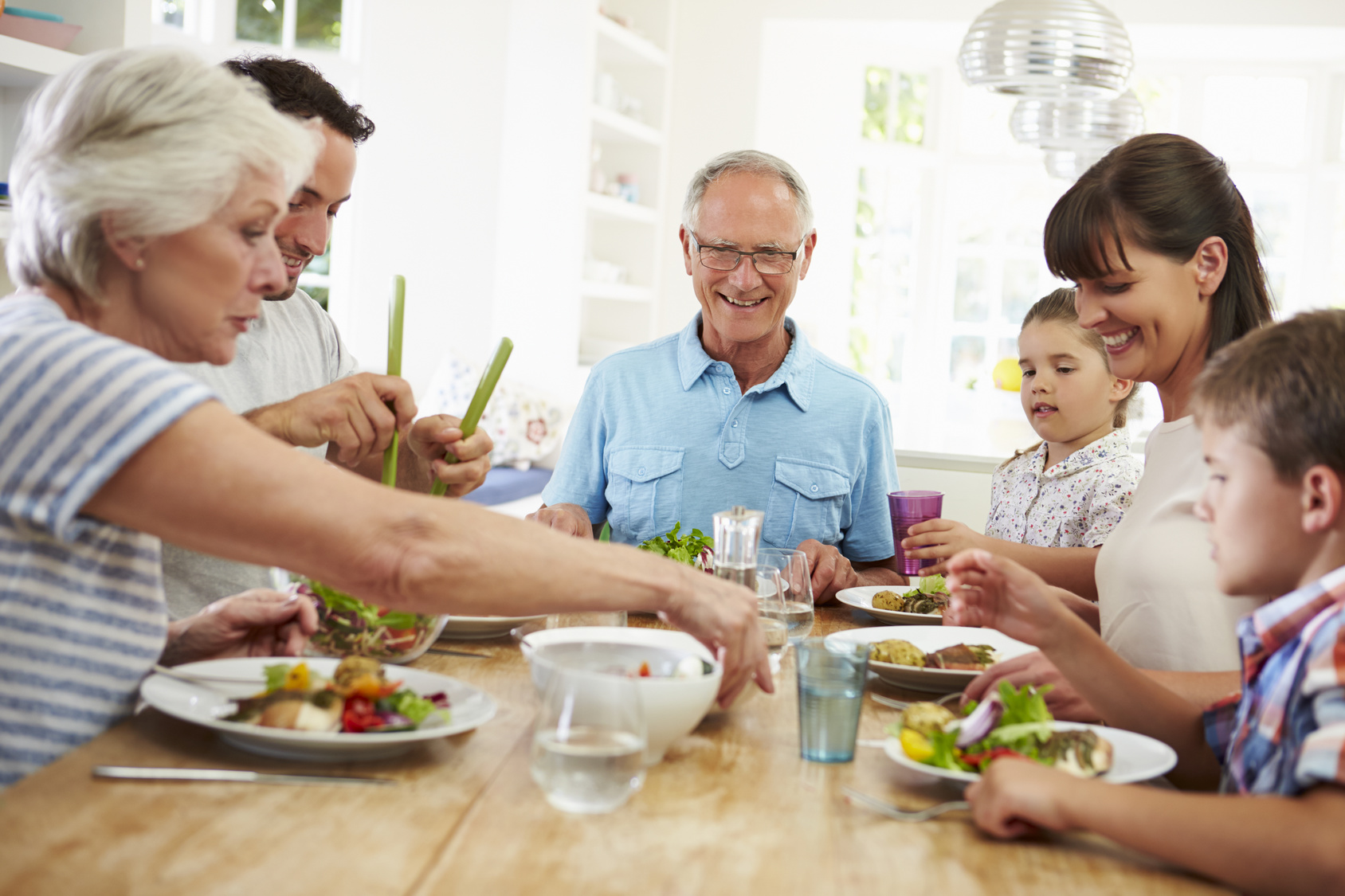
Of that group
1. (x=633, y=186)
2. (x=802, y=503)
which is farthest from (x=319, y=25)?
(x=802, y=503)

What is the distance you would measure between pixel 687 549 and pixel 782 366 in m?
0.78

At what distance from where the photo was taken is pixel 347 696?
108cm

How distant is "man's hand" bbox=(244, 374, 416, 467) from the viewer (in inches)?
62.4

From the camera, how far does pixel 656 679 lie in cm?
108

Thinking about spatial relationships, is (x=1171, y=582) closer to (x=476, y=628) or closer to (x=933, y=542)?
(x=933, y=542)

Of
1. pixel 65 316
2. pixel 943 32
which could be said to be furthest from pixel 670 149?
pixel 65 316

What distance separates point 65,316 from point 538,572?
0.52m

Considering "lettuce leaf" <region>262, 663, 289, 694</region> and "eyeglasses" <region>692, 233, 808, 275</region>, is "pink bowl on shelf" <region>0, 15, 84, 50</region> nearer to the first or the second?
"eyeglasses" <region>692, 233, 808, 275</region>

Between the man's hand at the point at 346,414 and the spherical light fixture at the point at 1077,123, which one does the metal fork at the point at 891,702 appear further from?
the spherical light fixture at the point at 1077,123

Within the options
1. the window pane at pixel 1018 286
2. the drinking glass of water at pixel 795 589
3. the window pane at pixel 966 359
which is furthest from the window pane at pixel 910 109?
the drinking glass of water at pixel 795 589

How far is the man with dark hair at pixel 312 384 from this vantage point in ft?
5.24

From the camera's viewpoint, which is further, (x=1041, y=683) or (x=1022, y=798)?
(x=1041, y=683)

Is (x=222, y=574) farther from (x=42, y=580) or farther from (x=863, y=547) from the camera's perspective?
(x=863, y=547)

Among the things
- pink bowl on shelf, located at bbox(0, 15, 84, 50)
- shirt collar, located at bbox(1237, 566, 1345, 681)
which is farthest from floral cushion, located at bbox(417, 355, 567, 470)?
shirt collar, located at bbox(1237, 566, 1345, 681)
